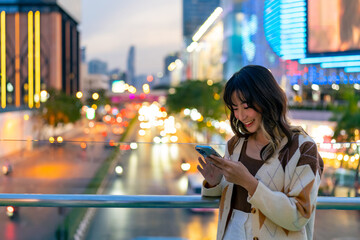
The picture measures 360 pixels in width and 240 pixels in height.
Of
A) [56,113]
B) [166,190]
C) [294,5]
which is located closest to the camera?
[166,190]

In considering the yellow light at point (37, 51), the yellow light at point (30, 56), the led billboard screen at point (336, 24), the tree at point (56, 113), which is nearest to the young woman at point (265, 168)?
the led billboard screen at point (336, 24)

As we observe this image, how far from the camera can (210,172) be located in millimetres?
2326

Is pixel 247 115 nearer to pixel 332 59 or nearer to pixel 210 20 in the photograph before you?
pixel 332 59

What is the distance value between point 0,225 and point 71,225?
0.53 meters

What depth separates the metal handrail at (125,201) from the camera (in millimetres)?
2711

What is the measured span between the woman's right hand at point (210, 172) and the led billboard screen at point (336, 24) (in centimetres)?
3747

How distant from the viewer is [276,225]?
204 cm

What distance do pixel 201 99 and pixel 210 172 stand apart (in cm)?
4119

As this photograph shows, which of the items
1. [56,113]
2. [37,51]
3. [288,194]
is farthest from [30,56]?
[288,194]

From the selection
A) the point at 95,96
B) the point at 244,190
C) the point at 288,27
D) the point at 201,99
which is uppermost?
the point at 288,27

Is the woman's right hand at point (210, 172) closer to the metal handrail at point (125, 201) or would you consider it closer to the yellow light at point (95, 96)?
the metal handrail at point (125, 201)

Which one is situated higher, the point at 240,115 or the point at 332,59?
the point at 332,59

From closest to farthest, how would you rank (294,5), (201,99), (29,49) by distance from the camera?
(294,5), (201,99), (29,49)

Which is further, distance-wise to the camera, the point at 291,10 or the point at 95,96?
the point at 95,96
